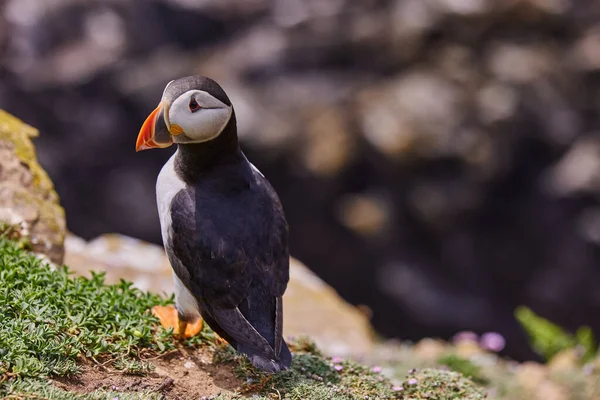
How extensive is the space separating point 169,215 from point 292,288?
413 cm

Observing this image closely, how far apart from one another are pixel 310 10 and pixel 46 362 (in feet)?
58.2

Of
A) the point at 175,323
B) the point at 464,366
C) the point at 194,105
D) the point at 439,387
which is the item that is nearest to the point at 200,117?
the point at 194,105

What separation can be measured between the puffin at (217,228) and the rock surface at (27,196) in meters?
1.39

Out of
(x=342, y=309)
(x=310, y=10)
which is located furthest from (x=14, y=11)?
(x=342, y=309)

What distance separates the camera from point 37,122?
19.3 meters

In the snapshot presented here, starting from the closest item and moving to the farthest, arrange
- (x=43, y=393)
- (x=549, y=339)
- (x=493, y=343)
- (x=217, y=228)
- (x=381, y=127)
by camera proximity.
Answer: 1. (x=43, y=393)
2. (x=217, y=228)
3. (x=493, y=343)
4. (x=549, y=339)
5. (x=381, y=127)

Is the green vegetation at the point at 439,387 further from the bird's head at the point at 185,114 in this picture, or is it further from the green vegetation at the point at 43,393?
Answer: the bird's head at the point at 185,114

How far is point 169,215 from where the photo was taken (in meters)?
4.51

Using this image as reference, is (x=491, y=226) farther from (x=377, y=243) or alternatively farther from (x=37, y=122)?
(x=37, y=122)

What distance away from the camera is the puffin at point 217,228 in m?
4.24

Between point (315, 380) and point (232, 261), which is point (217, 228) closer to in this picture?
point (232, 261)

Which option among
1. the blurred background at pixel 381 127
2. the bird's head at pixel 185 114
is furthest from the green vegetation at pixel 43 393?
the blurred background at pixel 381 127

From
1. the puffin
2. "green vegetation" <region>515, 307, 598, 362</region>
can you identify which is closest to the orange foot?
the puffin

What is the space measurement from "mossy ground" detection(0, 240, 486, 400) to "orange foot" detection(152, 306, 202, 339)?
49 mm
